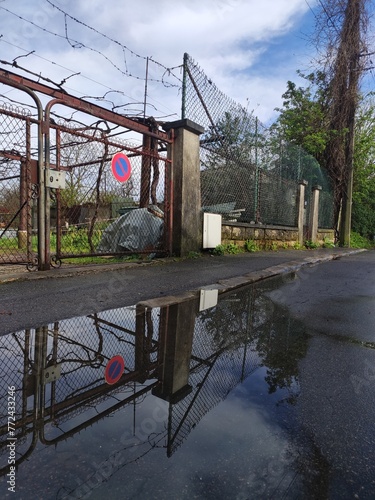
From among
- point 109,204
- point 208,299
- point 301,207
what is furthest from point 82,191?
point 301,207

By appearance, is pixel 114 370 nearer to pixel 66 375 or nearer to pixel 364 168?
pixel 66 375

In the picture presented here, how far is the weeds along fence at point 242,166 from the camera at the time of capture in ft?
23.8

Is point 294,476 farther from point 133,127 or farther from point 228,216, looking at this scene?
point 228,216

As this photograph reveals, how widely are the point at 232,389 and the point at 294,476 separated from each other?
560 mm

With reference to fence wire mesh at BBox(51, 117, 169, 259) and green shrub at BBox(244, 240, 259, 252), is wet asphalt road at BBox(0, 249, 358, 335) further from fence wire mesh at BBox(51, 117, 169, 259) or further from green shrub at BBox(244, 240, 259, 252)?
green shrub at BBox(244, 240, 259, 252)

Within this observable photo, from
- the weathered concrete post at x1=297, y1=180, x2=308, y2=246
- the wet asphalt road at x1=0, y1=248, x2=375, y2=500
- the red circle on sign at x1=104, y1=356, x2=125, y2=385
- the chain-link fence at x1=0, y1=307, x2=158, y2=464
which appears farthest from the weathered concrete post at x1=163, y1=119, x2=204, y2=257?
the weathered concrete post at x1=297, y1=180, x2=308, y2=246

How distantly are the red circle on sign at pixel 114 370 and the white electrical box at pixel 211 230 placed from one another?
5142mm

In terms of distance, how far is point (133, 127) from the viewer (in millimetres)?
5691

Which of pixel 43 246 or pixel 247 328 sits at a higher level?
pixel 43 246

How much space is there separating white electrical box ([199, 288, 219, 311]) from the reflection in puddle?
1.98ft

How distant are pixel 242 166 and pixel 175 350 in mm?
7259

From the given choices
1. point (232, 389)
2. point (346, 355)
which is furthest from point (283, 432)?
point (346, 355)

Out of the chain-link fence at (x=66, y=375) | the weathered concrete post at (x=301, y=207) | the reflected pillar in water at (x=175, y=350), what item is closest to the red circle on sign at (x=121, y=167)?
the reflected pillar in water at (x=175, y=350)

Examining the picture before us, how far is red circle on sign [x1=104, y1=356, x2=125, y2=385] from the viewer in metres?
1.56
